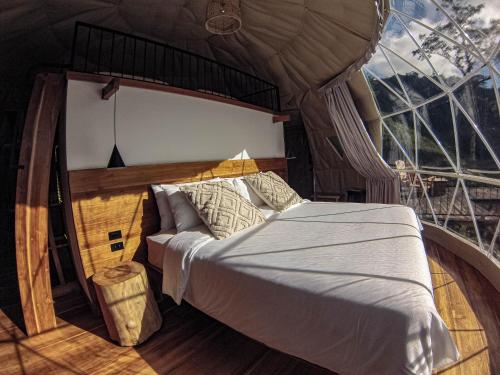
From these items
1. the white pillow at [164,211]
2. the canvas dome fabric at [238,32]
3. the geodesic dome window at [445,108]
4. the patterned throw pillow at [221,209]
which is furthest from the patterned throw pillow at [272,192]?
the geodesic dome window at [445,108]

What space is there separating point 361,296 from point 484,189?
2.95m

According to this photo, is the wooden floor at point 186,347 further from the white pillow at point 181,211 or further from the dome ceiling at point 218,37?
the dome ceiling at point 218,37

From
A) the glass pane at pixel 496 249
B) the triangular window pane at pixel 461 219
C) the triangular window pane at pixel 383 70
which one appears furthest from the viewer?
the triangular window pane at pixel 383 70

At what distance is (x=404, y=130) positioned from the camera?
443cm

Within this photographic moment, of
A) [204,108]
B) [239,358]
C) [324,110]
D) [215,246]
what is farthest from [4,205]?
[324,110]

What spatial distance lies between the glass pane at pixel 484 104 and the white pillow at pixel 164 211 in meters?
3.24

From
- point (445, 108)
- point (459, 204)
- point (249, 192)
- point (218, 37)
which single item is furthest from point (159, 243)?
point (459, 204)

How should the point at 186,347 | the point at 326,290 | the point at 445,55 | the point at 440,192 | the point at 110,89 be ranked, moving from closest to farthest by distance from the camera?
the point at 326,290 → the point at 186,347 → the point at 110,89 → the point at 445,55 → the point at 440,192

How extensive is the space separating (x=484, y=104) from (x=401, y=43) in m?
1.45

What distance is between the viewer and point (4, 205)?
3912mm

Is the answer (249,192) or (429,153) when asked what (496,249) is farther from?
(249,192)

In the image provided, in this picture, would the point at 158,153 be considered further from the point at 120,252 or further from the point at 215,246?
the point at 215,246

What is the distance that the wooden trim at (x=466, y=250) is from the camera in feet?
8.55

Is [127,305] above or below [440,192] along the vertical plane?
below
